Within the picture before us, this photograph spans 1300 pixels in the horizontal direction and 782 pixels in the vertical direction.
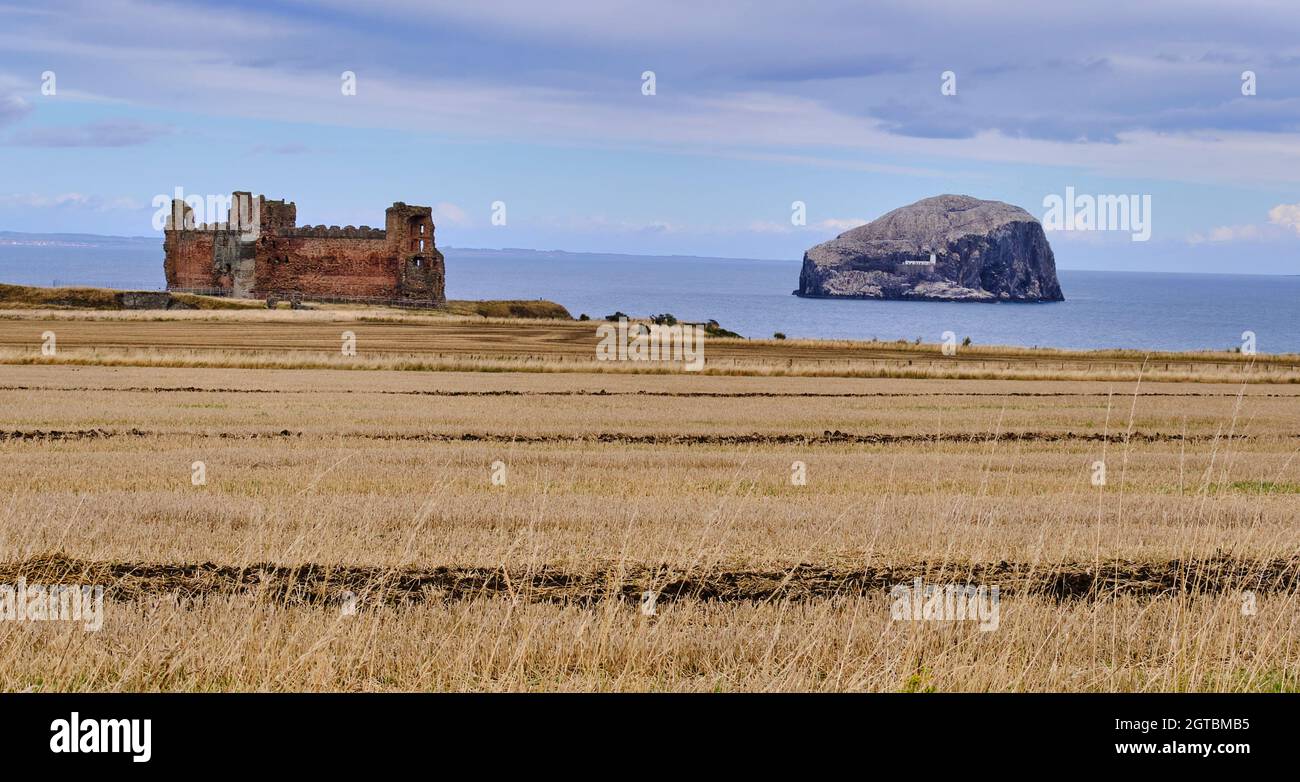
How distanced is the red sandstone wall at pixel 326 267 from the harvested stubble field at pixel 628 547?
67411 mm

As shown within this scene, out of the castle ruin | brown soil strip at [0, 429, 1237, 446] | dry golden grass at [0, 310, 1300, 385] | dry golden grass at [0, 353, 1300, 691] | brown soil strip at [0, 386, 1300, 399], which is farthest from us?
the castle ruin

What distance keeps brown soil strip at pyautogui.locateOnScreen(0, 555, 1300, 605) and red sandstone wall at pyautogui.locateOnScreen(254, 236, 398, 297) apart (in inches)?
3412

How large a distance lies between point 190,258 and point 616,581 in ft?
318

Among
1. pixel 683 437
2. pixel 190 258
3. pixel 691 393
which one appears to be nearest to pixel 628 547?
pixel 683 437

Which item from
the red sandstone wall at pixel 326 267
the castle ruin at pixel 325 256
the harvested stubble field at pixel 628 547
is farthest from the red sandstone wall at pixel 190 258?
the harvested stubble field at pixel 628 547

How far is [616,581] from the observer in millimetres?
9578

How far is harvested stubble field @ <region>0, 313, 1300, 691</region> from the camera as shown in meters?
7.93

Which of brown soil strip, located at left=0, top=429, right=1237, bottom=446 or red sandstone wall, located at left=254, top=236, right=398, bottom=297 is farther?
red sandstone wall, located at left=254, top=236, right=398, bottom=297

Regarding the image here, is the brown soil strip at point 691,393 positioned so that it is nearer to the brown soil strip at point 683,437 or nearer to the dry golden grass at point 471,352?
the dry golden grass at point 471,352

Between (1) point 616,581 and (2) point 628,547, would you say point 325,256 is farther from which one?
(1) point 616,581

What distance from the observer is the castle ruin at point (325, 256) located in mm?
94750

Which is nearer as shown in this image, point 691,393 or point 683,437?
point 683,437

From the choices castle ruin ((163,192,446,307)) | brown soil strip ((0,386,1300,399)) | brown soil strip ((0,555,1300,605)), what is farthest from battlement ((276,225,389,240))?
brown soil strip ((0,555,1300,605))

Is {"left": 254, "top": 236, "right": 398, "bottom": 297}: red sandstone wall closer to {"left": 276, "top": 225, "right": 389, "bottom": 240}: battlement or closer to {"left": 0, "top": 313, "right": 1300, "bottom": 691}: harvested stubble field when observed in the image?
{"left": 276, "top": 225, "right": 389, "bottom": 240}: battlement
